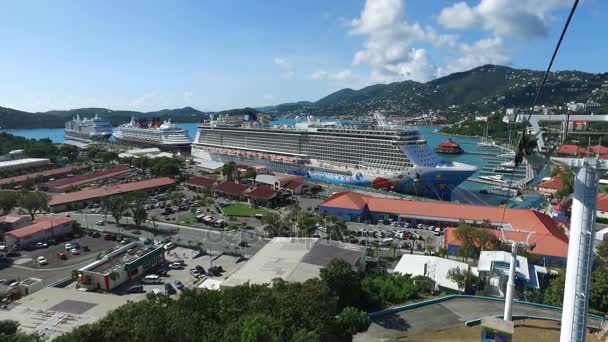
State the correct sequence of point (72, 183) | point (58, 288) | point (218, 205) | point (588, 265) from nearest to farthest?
point (588, 265) → point (58, 288) → point (218, 205) → point (72, 183)

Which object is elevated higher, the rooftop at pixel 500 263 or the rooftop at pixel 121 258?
the rooftop at pixel 500 263

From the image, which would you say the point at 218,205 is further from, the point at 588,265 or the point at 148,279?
the point at 588,265

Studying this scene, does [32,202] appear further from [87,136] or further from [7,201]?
[87,136]

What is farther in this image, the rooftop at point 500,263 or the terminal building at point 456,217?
the terminal building at point 456,217

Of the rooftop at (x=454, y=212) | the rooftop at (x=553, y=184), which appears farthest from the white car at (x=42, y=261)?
the rooftop at (x=553, y=184)

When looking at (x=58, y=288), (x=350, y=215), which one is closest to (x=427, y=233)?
(x=350, y=215)

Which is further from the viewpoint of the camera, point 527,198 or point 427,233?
point 527,198

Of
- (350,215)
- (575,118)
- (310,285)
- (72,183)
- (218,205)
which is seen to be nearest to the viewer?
(575,118)

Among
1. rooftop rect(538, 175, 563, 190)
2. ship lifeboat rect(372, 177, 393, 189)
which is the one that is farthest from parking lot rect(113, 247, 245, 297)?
rooftop rect(538, 175, 563, 190)

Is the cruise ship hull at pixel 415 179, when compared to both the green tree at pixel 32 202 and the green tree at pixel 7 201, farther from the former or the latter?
the green tree at pixel 7 201
